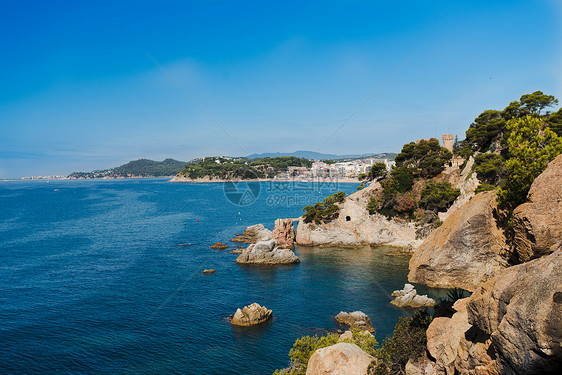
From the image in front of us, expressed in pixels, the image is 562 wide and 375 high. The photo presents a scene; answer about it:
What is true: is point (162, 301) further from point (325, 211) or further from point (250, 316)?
point (325, 211)

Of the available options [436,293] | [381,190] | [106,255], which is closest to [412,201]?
[381,190]

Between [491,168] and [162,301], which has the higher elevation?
[491,168]

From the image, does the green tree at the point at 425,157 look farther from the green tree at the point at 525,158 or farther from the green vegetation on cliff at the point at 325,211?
the green tree at the point at 525,158

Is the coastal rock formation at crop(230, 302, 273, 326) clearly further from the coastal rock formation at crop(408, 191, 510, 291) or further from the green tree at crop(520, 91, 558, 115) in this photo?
the green tree at crop(520, 91, 558, 115)

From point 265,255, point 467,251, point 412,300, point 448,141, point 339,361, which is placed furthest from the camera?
point 448,141

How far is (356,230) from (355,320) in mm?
35652

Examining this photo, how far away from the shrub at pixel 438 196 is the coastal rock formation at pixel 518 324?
52.7m

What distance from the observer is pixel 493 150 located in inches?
2381

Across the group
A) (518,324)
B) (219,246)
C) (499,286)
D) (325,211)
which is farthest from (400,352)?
(219,246)

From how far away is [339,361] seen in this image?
55.5ft

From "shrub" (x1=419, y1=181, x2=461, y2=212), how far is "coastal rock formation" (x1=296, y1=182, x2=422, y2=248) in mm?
4933

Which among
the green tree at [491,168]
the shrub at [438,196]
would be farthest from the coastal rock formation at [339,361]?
the shrub at [438,196]

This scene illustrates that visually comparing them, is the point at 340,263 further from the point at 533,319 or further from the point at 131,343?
the point at 533,319

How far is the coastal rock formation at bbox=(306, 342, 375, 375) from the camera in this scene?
16.6 meters
